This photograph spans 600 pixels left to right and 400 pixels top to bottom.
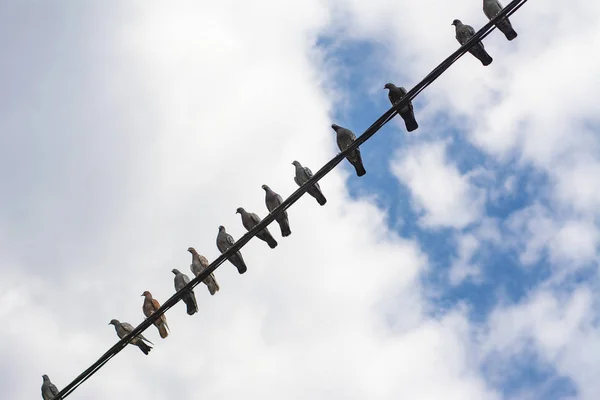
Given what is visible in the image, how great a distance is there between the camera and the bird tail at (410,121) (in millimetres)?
13297

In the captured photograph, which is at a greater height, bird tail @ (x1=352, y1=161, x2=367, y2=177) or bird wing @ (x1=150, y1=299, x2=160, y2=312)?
bird tail @ (x1=352, y1=161, x2=367, y2=177)

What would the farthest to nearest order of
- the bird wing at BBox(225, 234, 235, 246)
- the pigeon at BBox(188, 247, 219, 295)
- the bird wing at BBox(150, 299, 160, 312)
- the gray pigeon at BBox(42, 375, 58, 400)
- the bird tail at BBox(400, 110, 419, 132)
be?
the bird wing at BBox(150, 299, 160, 312) < the bird wing at BBox(225, 234, 235, 246) < the pigeon at BBox(188, 247, 219, 295) < the gray pigeon at BBox(42, 375, 58, 400) < the bird tail at BBox(400, 110, 419, 132)

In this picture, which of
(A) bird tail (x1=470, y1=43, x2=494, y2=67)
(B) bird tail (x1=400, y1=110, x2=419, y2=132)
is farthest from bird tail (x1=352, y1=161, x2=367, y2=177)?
(A) bird tail (x1=470, y1=43, x2=494, y2=67)

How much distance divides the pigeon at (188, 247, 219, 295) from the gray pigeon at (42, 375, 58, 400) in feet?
11.8

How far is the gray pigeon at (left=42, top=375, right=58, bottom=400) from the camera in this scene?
1653cm

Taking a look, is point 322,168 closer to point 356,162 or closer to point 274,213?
point 274,213

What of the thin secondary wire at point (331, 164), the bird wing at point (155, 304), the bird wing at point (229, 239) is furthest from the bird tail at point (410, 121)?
the bird wing at point (155, 304)

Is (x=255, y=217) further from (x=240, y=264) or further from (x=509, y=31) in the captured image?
(x=509, y=31)

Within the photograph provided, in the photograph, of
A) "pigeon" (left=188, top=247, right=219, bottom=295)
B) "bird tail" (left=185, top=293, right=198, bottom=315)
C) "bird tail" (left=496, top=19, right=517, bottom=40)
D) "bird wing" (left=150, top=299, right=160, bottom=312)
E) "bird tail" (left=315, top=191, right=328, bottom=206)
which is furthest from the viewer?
"bird wing" (left=150, top=299, right=160, bottom=312)

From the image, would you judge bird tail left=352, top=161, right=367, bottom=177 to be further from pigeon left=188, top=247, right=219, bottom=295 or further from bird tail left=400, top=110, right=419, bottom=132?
pigeon left=188, top=247, right=219, bottom=295

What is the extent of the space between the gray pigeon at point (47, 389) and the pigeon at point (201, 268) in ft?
11.8

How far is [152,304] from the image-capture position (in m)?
18.7

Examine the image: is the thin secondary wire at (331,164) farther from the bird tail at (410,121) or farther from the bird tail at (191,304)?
the bird tail at (410,121)

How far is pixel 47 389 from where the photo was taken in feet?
54.5
